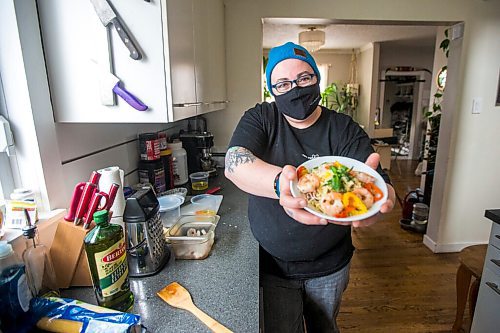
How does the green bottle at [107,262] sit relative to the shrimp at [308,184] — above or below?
below

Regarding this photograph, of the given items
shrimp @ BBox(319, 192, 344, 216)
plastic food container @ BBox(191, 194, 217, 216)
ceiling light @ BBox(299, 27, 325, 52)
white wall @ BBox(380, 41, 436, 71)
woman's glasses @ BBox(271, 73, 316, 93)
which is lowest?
plastic food container @ BBox(191, 194, 217, 216)

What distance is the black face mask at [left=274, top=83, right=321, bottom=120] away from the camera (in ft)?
2.98

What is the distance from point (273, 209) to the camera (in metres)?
0.98

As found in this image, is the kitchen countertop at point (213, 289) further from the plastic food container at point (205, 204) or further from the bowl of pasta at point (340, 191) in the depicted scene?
the bowl of pasta at point (340, 191)

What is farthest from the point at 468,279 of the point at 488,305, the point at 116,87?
the point at 116,87

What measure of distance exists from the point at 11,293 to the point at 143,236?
0.31 m

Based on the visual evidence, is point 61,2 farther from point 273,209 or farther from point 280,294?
point 280,294

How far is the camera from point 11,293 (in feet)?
1.97

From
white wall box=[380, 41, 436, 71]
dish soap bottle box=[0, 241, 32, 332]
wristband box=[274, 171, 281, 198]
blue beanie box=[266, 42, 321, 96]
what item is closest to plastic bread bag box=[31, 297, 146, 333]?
dish soap bottle box=[0, 241, 32, 332]

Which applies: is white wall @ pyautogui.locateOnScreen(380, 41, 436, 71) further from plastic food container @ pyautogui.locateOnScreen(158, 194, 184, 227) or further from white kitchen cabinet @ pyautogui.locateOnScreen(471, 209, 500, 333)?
plastic food container @ pyautogui.locateOnScreen(158, 194, 184, 227)

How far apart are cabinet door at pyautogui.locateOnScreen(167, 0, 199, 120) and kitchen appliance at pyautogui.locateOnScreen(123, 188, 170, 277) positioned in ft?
0.97

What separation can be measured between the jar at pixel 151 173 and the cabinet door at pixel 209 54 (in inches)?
14.4

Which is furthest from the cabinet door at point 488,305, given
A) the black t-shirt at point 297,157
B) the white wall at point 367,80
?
the white wall at point 367,80

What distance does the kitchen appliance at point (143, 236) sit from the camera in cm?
83
